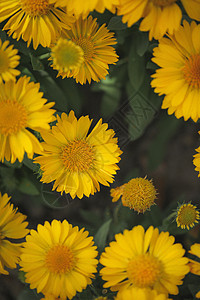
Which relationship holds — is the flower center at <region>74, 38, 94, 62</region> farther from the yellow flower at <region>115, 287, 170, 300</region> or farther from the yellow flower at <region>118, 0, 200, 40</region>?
the yellow flower at <region>115, 287, 170, 300</region>

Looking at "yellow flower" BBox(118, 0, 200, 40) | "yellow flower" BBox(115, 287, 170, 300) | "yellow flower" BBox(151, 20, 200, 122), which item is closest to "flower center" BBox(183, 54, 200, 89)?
"yellow flower" BBox(151, 20, 200, 122)

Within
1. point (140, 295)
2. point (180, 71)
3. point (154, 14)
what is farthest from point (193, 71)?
point (140, 295)

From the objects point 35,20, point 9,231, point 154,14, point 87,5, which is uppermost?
point 154,14

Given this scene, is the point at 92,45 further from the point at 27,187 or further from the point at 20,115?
the point at 27,187

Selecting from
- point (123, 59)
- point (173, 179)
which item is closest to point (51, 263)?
point (123, 59)

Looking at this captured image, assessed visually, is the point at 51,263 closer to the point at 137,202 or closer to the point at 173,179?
the point at 137,202

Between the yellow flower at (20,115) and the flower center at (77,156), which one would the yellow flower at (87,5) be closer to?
the yellow flower at (20,115)
